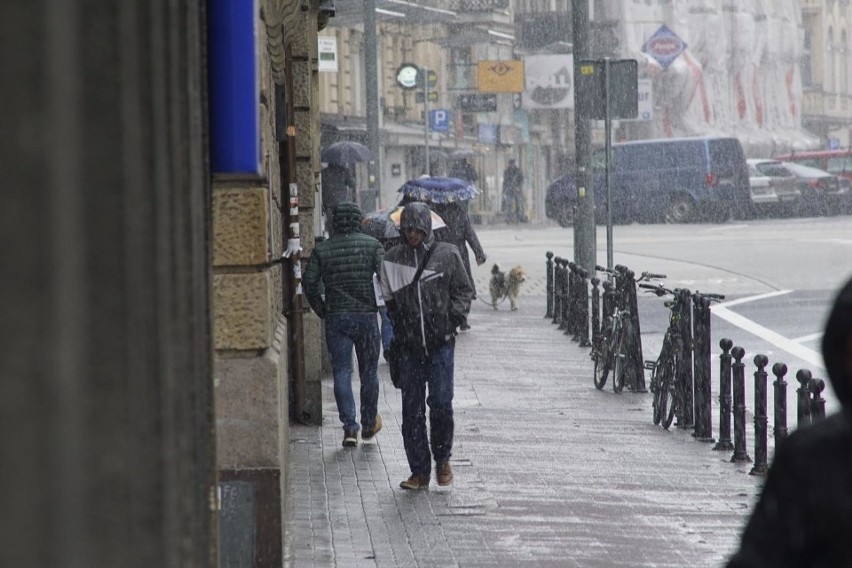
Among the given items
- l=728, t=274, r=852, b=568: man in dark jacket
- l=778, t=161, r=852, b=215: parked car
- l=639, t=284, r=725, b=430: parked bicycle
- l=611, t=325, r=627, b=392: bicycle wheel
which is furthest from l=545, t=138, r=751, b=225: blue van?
l=728, t=274, r=852, b=568: man in dark jacket

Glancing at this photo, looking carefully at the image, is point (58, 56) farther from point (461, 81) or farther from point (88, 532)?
point (461, 81)

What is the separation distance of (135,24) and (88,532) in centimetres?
99

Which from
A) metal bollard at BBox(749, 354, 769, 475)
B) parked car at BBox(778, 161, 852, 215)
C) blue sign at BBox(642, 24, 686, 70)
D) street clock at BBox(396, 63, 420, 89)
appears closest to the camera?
metal bollard at BBox(749, 354, 769, 475)

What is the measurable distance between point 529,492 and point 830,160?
1702 inches

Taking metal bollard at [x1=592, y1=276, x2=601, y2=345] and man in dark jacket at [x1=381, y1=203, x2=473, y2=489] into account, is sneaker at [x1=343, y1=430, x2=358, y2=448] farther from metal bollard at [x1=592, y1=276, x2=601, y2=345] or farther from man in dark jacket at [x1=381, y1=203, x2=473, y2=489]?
metal bollard at [x1=592, y1=276, x2=601, y2=345]

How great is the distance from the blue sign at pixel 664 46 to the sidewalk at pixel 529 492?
131 feet

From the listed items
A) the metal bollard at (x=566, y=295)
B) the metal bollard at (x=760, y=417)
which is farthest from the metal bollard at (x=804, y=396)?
the metal bollard at (x=566, y=295)

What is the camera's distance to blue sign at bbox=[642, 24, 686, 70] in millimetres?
53469

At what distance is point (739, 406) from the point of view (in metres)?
10.7

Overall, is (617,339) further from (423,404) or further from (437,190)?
(437,190)

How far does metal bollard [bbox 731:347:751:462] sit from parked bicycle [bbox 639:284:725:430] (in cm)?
122

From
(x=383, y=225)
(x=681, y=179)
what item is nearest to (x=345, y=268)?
(x=383, y=225)

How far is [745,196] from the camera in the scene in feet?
151

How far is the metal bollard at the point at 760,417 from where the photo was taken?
10086mm
